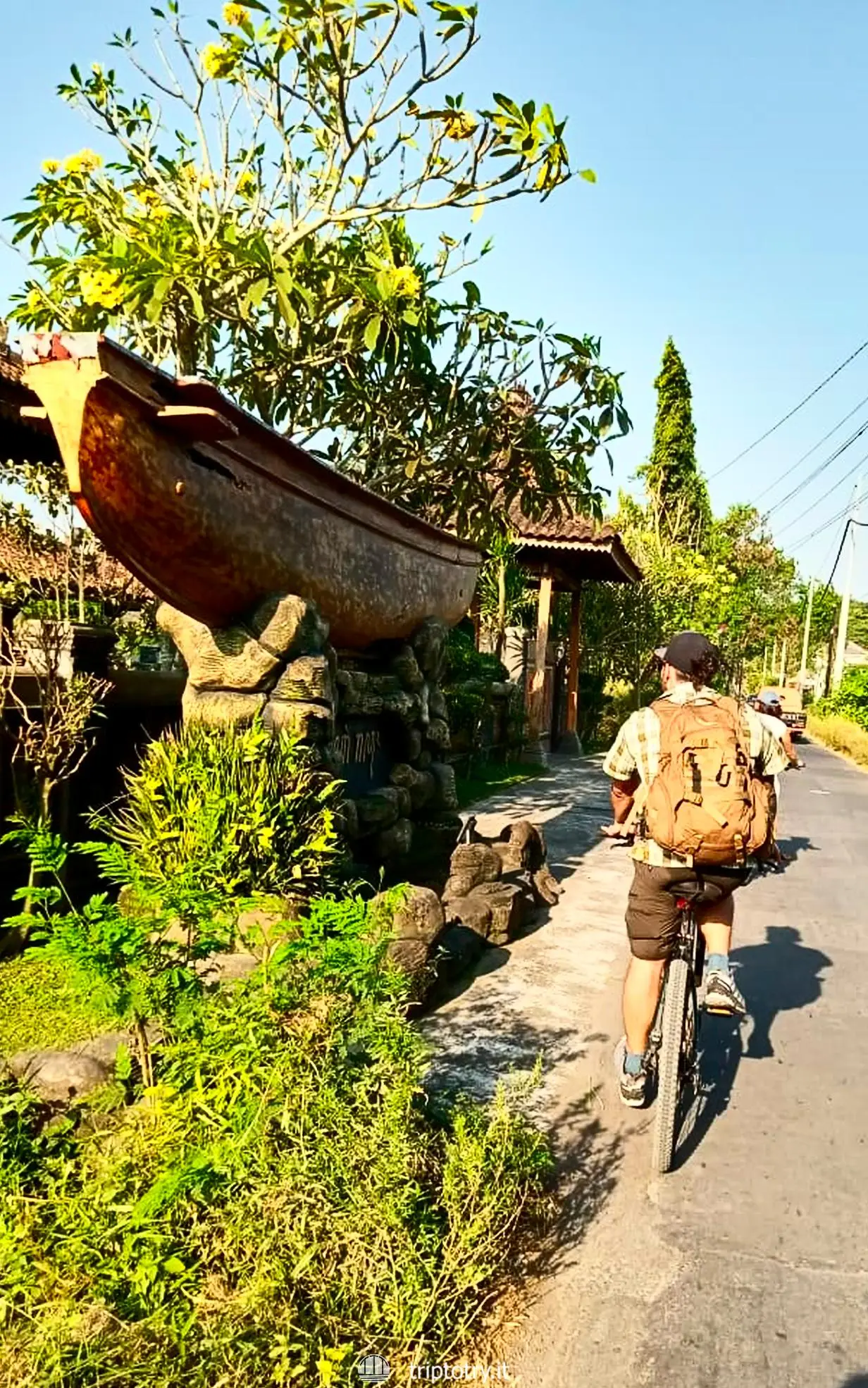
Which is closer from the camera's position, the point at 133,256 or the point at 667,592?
the point at 133,256

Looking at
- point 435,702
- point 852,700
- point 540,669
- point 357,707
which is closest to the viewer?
point 357,707

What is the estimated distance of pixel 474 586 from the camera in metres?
8.68

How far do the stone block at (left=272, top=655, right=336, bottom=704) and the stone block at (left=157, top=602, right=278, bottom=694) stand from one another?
0.07 meters

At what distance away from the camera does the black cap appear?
370 centimetres

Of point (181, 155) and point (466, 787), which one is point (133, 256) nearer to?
point (181, 155)

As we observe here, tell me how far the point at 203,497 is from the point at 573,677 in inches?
545

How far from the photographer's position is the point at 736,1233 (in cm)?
316

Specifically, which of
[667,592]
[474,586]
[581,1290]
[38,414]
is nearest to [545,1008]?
[581,1290]

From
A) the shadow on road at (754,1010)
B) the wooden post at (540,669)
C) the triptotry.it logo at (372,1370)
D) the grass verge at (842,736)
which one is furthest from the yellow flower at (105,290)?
the grass verge at (842,736)

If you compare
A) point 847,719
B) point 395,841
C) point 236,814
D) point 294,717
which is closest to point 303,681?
point 294,717

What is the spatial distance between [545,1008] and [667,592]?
20207 millimetres

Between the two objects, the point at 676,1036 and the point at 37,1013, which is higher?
Answer: the point at 676,1036

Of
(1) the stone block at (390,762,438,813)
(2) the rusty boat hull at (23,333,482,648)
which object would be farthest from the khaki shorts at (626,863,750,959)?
→ (1) the stone block at (390,762,438,813)

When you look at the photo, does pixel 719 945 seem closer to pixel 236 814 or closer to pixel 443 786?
pixel 236 814
